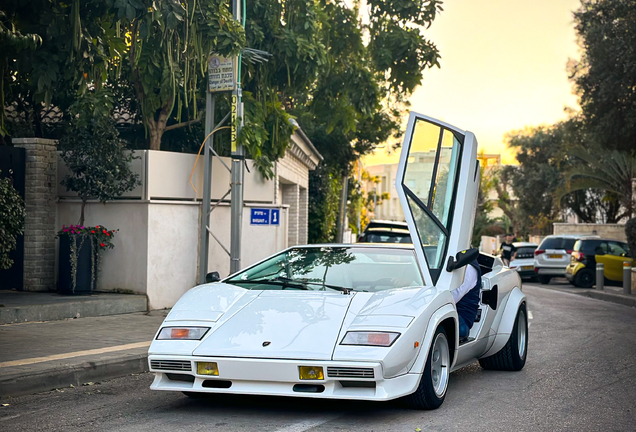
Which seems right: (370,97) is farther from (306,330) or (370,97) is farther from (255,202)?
(306,330)

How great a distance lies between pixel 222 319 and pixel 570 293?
19019 millimetres

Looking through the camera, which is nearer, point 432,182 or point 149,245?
point 432,182

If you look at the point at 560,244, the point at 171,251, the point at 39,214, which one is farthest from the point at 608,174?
the point at 39,214

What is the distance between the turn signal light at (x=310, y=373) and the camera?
5.31 metres

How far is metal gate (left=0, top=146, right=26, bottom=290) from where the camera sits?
1218 centimetres

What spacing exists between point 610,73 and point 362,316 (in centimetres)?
→ 1814

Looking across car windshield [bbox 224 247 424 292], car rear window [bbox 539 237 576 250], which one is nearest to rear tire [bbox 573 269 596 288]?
car rear window [bbox 539 237 576 250]

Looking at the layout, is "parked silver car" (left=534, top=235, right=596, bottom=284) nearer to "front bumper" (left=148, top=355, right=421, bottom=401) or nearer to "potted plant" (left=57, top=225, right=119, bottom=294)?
"potted plant" (left=57, top=225, right=119, bottom=294)

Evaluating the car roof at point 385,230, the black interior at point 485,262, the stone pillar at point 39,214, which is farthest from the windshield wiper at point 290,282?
the car roof at point 385,230

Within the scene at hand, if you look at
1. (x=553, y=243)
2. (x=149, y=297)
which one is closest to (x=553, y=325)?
(x=149, y=297)

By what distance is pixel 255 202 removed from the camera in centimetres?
1584

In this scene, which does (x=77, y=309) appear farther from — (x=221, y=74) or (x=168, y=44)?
(x=221, y=74)

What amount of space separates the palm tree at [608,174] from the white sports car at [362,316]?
2897 cm

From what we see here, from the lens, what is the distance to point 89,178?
12.3 metres
